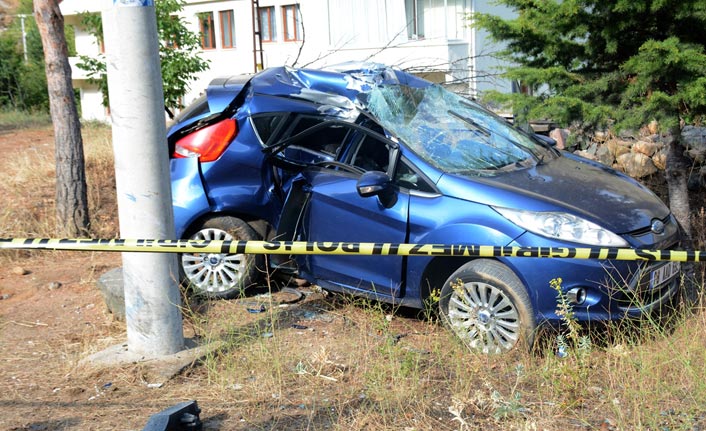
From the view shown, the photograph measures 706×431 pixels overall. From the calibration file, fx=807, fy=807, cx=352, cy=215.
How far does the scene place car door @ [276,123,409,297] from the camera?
18.8 feet

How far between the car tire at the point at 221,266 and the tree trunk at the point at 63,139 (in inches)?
101

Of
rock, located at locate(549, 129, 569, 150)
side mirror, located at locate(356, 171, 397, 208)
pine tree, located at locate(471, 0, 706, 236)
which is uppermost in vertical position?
pine tree, located at locate(471, 0, 706, 236)

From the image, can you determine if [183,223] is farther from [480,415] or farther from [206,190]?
[480,415]

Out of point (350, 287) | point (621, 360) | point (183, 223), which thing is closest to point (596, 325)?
point (621, 360)

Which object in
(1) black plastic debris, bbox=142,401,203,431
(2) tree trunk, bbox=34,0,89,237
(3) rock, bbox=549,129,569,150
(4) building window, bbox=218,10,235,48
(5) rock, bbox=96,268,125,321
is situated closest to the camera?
(1) black plastic debris, bbox=142,401,203,431

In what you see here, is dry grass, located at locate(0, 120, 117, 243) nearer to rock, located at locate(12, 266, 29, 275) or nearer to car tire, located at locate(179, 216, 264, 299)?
rock, located at locate(12, 266, 29, 275)

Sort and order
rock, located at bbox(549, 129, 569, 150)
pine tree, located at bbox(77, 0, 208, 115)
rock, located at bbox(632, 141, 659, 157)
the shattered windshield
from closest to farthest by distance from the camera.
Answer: the shattered windshield, rock, located at bbox(632, 141, 659, 157), rock, located at bbox(549, 129, 569, 150), pine tree, located at bbox(77, 0, 208, 115)

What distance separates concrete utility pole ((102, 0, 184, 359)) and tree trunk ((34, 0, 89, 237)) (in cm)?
383

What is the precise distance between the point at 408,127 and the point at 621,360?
2.48 meters

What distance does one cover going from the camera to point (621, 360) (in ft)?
15.1

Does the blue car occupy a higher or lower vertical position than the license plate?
higher

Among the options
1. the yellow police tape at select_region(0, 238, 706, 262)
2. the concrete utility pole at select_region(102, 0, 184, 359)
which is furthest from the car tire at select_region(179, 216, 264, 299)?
the yellow police tape at select_region(0, 238, 706, 262)

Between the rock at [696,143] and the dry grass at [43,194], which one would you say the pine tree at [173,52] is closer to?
the dry grass at [43,194]

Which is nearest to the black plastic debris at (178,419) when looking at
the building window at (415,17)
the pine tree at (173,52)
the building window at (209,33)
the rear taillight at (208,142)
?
the rear taillight at (208,142)
